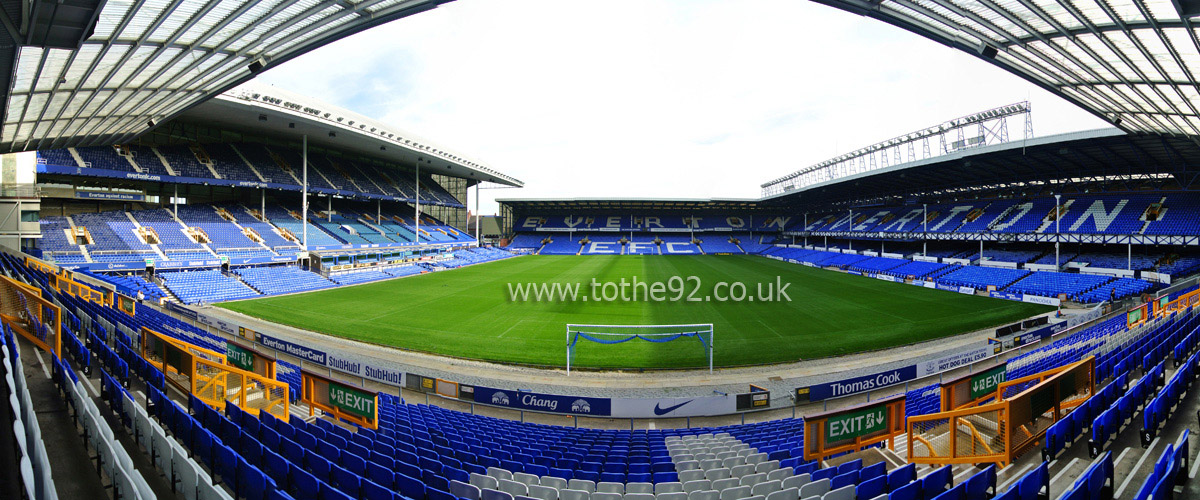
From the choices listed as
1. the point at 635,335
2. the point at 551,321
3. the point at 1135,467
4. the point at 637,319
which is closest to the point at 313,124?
the point at 551,321

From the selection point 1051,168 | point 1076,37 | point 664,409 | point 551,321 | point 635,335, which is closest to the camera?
point 1076,37

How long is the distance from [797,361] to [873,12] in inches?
433

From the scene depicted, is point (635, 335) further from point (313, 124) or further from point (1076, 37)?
point (313, 124)

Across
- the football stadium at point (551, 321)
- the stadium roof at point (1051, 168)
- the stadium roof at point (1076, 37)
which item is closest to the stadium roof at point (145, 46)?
the football stadium at point (551, 321)

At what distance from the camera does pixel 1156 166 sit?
30359 millimetres

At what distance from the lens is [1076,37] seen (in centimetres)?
947

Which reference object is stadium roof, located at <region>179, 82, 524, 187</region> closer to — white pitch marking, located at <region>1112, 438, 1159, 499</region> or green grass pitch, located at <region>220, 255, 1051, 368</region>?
green grass pitch, located at <region>220, 255, 1051, 368</region>

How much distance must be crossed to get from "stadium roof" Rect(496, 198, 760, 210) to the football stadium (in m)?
31.7

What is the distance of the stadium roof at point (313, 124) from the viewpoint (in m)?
30.7

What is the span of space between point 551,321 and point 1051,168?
4086cm

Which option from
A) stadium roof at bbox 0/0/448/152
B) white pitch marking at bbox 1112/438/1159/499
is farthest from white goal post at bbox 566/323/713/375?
stadium roof at bbox 0/0/448/152

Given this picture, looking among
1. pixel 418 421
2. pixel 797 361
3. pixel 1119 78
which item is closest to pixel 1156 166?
pixel 1119 78

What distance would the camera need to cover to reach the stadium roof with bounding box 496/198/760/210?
2938 inches

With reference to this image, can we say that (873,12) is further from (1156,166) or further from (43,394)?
(1156,166)
